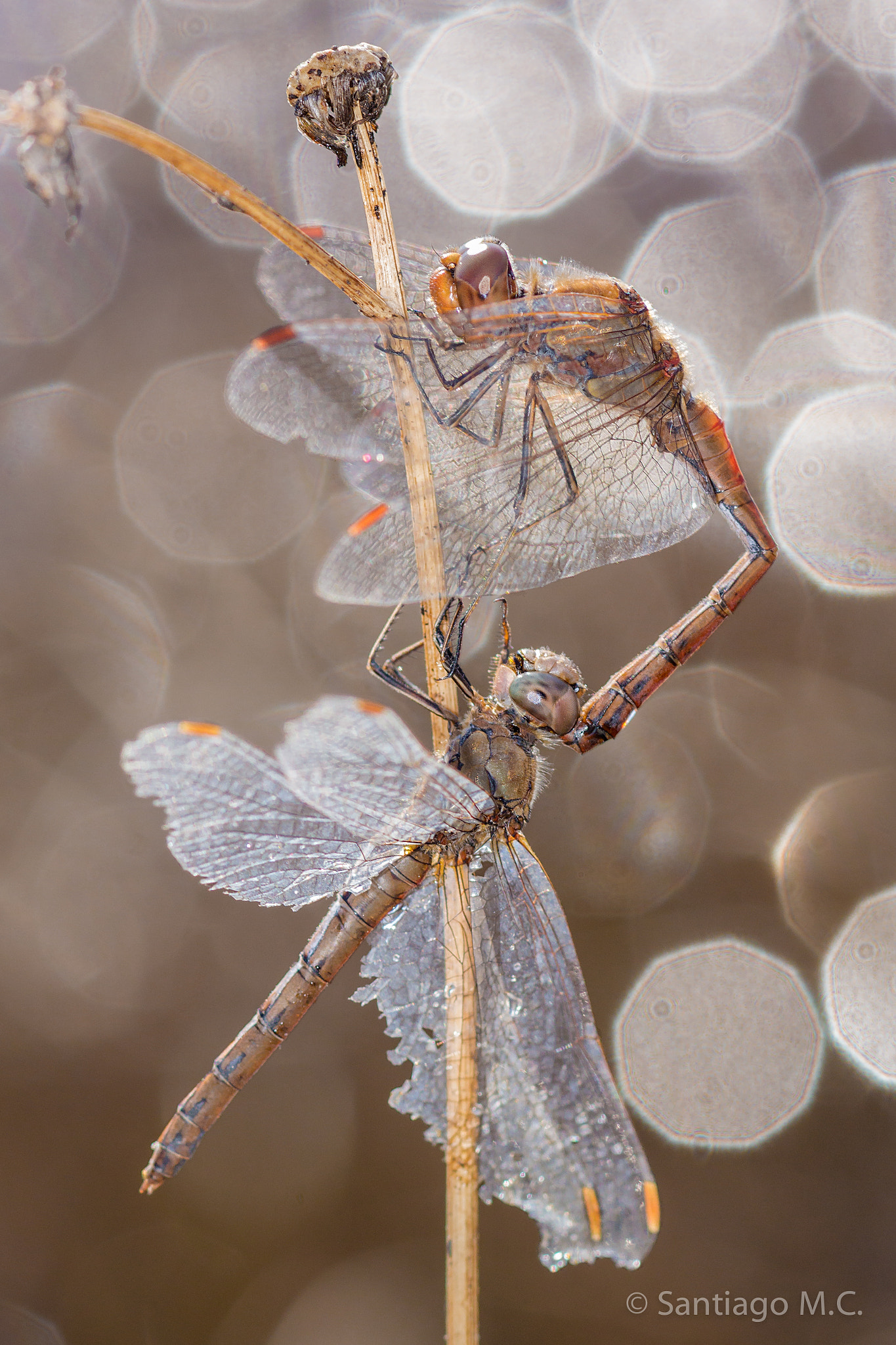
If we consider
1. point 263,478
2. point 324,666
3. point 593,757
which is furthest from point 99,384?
point 593,757

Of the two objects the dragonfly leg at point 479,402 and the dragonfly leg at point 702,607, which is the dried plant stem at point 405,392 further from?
the dragonfly leg at point 702,607

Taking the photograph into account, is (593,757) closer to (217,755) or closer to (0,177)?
(217,755)

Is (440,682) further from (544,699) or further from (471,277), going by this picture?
(471,277)

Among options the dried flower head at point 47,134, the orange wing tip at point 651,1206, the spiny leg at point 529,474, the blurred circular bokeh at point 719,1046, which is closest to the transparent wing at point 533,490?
the spiny leg at point 529,474

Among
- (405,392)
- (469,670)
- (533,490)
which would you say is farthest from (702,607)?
(469,670)

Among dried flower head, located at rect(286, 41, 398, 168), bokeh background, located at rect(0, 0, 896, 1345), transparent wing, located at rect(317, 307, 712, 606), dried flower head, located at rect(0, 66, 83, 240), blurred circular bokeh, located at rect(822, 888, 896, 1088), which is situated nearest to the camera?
dried flower head, located at rect(0, 66, 83, 240)

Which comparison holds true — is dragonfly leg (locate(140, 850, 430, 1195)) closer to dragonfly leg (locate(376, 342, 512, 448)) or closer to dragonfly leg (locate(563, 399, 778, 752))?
dragonfly leg (locate(563, 399, 778, 752))

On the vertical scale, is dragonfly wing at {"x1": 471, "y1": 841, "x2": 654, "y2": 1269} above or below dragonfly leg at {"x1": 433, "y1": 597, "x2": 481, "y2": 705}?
below

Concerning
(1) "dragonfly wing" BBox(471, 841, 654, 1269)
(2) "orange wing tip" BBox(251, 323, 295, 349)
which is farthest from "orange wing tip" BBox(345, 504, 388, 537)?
(1) "dragonfly wing" BBox(471, 841, 654, 1269)
